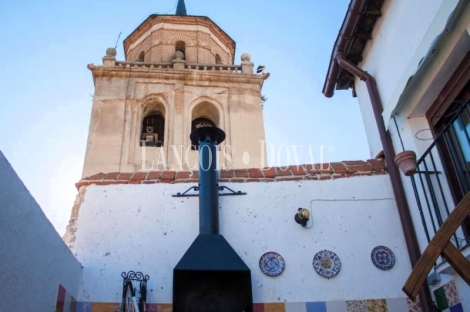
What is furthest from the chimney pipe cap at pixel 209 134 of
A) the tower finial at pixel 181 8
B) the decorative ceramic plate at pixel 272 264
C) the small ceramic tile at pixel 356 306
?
the tower finial at pixel 181 8

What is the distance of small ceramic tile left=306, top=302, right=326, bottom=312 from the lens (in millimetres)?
5344

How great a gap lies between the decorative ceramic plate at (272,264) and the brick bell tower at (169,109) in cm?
981

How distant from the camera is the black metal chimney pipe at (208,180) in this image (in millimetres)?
5688

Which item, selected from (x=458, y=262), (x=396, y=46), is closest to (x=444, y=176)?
(x=396, y=46)

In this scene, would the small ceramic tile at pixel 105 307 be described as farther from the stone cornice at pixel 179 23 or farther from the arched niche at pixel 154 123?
the stone cornice at pixel 179 23

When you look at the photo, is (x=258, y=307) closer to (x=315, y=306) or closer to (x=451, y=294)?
(x=315, y=306)

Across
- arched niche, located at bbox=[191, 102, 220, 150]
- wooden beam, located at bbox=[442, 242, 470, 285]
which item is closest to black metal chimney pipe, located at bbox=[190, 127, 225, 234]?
wooden beam, located at bbox=[442, 242, 470, 285]

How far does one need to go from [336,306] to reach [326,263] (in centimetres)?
49

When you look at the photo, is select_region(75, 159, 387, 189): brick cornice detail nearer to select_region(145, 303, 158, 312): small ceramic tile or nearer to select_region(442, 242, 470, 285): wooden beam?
select_region(145, 303, 158, 312): small ceramic tile

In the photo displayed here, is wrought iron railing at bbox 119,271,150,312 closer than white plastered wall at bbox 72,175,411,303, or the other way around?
wrought iron railing at bbox 119,271,150,312

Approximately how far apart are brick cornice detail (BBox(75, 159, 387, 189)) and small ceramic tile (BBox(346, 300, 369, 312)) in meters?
1.56

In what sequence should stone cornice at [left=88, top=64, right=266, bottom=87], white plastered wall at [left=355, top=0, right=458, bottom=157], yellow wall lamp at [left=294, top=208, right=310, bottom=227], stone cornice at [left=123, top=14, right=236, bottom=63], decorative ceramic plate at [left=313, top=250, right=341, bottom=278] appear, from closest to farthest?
white plastered wall at [left=355, top=0, right=458, bottom=157], decorative ceramic plate at [left=313, top=250, right=341, bottom=278], yellow wall lamp at [left=294, top=208, right=310, bottom=227], stone cornice at [left=88, top=64, right=266, bottom=87], stone cornice at [left=123, top=14, right=236, bottom=63]

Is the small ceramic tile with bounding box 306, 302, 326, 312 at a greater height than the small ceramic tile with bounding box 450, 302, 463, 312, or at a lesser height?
greater

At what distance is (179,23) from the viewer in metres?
21.2
